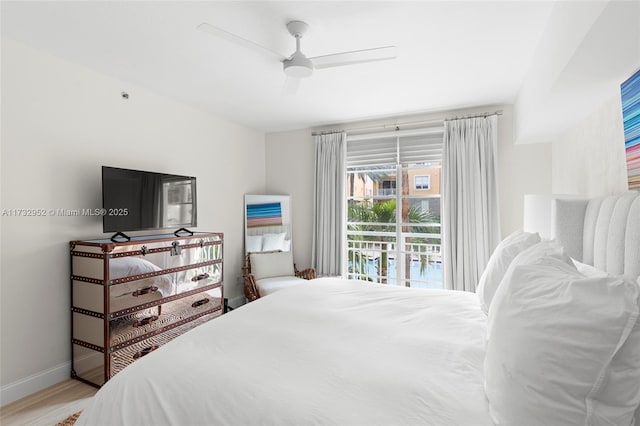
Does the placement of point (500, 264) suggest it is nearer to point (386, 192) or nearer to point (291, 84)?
point (291, 84)

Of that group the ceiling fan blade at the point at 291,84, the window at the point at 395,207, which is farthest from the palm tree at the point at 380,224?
the ceiling fan blade at the point at 291,84

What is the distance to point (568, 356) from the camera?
853mm

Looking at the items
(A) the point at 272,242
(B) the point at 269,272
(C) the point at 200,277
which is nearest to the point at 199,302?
(C) the point at 200,277

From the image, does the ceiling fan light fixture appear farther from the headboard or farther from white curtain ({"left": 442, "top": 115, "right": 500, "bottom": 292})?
white curtain ({"left": 442, "top": 115, "right": 500, "bottom": 292})

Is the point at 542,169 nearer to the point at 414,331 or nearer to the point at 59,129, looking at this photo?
the point at 414,331

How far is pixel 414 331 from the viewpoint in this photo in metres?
1.68

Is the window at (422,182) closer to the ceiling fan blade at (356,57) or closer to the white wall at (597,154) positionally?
the white wall at (597,154)

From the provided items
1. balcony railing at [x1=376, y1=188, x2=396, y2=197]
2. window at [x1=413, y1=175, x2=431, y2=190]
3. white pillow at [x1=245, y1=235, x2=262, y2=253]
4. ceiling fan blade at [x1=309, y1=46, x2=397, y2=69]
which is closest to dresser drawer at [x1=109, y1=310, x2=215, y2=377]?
white pillow at [x1=245, y1=235, x2=262, y2=253]

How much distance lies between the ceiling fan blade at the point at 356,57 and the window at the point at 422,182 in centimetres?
230

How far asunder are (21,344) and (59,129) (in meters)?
1.65

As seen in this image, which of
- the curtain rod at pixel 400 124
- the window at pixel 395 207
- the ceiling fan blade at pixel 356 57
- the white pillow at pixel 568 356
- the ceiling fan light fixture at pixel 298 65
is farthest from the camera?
the window at pixel 395 207

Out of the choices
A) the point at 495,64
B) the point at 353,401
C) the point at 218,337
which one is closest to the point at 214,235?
the point at 218,337

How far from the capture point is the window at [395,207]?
13.6 ft

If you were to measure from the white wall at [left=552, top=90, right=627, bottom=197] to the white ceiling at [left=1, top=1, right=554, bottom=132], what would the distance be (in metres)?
0.69
